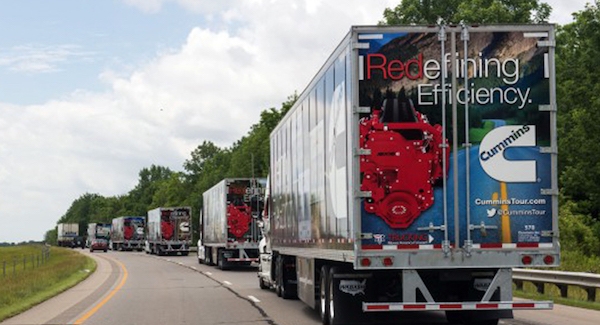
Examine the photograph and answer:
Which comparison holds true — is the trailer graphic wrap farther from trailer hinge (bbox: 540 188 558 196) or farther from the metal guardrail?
the metal guardrail

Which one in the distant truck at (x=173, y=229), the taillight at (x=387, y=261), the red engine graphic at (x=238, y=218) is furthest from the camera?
the distant truck at (x=173, y=229)

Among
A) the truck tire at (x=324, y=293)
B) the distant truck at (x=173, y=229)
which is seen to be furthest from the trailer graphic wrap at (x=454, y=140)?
the distant truck at (x=173, y=229)

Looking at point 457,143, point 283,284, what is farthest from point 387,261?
point 283,284

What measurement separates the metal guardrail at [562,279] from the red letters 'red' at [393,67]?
23.8ft

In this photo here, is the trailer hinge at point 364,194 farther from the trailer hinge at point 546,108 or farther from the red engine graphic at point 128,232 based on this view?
the red engine graphic at point 128,232

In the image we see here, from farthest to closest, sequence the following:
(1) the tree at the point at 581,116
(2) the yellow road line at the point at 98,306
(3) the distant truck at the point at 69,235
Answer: (3) the distant truck at the point at 69,235, (1) the tree at the point at 581,116, (2) the yellow road line at the point at 98,306

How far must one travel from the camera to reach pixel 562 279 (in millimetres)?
18375

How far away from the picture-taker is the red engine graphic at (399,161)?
1159 centimetres

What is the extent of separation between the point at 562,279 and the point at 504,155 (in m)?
7.56

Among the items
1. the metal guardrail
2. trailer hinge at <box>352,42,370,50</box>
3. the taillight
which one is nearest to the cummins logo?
the taillight

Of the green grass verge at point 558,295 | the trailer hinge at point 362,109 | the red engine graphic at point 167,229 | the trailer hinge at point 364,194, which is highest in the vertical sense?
the trailer hinge at point 362,109

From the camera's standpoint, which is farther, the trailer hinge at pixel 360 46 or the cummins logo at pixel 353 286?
the cummins logo at pixel 353 286

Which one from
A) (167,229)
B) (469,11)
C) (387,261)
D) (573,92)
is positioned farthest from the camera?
(167,229)

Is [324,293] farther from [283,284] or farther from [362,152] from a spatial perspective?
[283,284]
